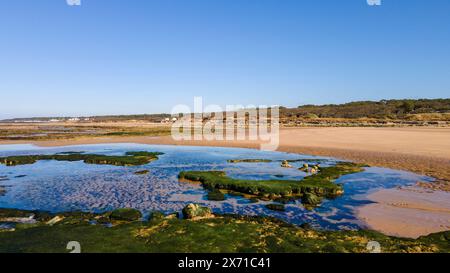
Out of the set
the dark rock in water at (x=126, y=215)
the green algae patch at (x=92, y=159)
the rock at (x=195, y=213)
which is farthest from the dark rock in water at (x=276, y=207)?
the green algae patch at (x=92, y=159)

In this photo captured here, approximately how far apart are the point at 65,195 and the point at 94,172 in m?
6.43

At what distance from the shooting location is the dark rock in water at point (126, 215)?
453 inches

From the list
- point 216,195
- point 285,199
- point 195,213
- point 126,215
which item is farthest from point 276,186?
point 126,215

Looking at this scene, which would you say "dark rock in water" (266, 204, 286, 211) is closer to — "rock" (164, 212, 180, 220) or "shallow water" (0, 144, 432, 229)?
"shallow water" (0, 144, 432, 229)

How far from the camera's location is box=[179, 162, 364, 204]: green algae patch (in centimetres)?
1513

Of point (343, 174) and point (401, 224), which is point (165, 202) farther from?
point (343, 174)

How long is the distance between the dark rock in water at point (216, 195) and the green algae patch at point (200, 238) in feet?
11.8

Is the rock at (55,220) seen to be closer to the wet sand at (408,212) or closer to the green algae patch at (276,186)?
the green algae patch at (276,186)

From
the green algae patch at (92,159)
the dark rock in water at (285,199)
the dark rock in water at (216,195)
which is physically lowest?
the dark rock in water at (285,199)

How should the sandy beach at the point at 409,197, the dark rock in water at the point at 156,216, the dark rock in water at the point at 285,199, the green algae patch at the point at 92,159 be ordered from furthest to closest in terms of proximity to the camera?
1. the green algae patch at the point at 92,159
2. the dark rock in water at the point at 285,199
3. the dark rock in water at the point at 156,216
4. the sandy beach at the point at 409,197

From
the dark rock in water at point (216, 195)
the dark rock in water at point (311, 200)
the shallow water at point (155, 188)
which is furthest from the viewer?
the dark rock in water at point (216, 195)

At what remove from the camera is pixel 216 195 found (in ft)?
49.3
